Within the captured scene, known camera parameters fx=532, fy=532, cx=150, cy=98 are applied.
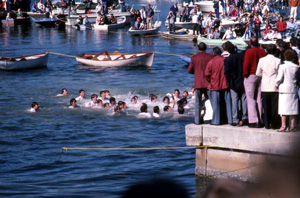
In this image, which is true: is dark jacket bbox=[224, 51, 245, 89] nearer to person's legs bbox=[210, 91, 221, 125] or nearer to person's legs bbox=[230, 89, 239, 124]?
person's legs bbox=[230, 89, 239, 124]

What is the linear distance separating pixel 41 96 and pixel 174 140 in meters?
10.4

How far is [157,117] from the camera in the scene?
22.5m

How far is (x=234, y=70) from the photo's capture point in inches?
432

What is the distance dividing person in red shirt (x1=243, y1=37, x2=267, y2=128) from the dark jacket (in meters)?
0.13

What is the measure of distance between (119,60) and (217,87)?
2527 cm

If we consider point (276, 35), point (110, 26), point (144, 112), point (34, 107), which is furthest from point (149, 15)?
point (144, 112)

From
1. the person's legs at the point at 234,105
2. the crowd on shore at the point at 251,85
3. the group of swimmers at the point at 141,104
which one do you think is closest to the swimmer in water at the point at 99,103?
the group of swimmers at the point at 141,104

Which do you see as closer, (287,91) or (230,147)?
(287,91)

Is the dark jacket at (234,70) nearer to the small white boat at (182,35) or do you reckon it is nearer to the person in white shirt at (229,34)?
the person in white shirt at (229,34)

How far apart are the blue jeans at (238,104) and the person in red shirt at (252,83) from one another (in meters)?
0.17

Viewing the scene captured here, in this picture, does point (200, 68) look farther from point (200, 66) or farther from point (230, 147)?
point (230, 147)

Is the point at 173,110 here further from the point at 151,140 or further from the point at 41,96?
the point at 41,96

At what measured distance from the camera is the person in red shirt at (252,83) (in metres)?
10.7

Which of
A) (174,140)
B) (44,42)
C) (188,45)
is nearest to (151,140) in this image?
(174,140)
